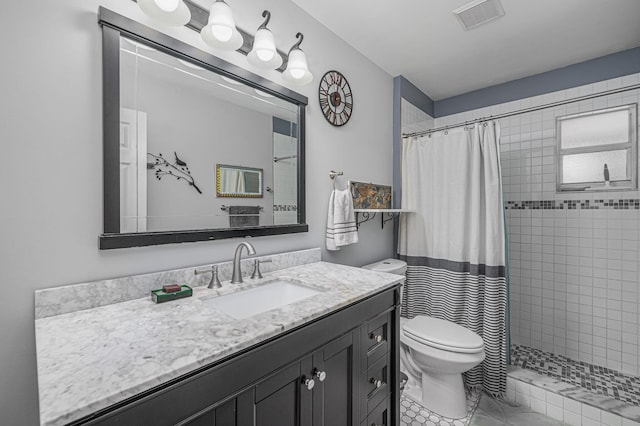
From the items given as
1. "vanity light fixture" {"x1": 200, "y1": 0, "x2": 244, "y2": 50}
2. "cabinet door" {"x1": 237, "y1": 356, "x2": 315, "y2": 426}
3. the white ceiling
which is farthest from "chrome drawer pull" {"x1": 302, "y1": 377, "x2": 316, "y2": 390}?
the white ceiling

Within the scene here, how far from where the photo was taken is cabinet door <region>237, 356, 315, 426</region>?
2.49 ft

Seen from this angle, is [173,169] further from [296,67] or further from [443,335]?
[443,335]

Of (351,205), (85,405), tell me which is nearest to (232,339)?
(85,405)

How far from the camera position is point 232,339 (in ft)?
2.47

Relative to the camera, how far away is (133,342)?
73cm

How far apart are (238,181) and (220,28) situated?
63 centimetres

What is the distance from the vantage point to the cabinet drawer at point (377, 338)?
1206mm

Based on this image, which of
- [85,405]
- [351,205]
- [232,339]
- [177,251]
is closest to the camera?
[85,405]

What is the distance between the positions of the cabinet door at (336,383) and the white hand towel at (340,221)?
2.53ft

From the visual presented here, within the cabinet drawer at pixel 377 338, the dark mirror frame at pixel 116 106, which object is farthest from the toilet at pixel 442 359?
the dark mirror frame at pixel 116 106

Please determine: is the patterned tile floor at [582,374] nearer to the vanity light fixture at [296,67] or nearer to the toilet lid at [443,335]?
the toilet lid at [443,335]

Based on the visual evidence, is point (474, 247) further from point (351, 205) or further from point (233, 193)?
point (233, 193)

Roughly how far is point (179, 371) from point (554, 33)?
2778 millimetres

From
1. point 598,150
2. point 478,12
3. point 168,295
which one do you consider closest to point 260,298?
point 168,295
